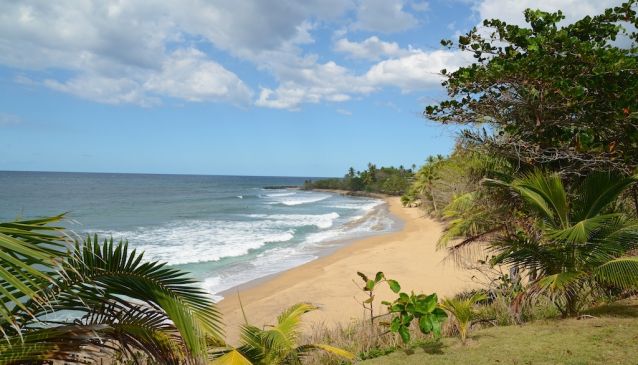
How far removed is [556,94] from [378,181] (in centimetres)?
7865

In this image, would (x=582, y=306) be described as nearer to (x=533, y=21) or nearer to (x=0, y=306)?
(x=533, y=21)

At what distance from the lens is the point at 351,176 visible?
312 ft

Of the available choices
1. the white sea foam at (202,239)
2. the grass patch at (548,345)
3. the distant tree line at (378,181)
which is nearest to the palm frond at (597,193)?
the grass patch at (548,345)

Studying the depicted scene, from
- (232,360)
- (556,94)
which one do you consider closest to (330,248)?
(556,94)

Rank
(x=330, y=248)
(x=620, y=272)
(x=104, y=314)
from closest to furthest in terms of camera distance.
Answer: (x=104, y=314) → (x=620, y=272) → (x=330, y=248)

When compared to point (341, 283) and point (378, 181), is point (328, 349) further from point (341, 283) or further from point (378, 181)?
point (378, 181)

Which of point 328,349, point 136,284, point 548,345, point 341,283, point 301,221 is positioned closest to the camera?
point 136,284

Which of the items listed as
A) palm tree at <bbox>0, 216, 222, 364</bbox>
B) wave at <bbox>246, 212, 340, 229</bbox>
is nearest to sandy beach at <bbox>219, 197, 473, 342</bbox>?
palm tree at <bbox>0, 216, 222, 364</bbox>

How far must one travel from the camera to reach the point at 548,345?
4.78 meters

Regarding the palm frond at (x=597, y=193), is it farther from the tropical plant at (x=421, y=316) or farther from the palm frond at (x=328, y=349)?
the palm frond at (x=328, y=349)

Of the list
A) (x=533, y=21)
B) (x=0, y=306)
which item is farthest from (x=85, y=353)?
(x=533, y=21)

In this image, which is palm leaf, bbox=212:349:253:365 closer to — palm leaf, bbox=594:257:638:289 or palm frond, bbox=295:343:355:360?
palm frond, bbox=295:343:355:360

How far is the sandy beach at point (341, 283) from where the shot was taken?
36.6 feet

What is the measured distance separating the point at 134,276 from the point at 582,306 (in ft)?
20.3
